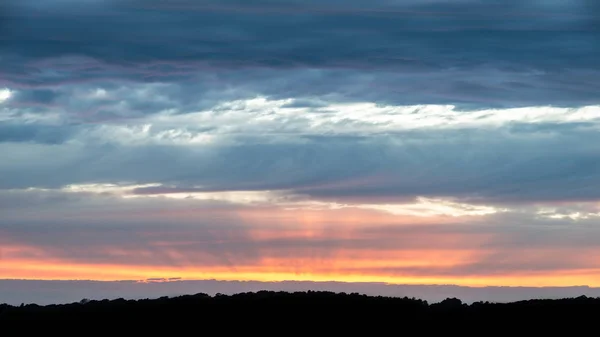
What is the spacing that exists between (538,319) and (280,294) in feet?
54.3

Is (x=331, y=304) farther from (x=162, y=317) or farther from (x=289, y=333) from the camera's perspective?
(x=162, y=317)

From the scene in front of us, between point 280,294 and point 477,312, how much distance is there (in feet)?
41.8

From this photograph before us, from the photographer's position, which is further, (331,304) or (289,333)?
(331,304)

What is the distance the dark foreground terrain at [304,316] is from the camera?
52188 mm

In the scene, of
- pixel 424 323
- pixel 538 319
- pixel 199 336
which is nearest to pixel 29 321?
pixel 199 336

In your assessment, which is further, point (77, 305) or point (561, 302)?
point (77, 305)

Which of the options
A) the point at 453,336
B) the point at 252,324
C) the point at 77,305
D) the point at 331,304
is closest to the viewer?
the point at 453,336

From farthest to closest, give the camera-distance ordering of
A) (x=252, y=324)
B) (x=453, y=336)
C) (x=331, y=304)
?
(x=331, y=304) < (x=252, y=324) < (x=453, y=336)

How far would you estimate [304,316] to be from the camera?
55.7 meters

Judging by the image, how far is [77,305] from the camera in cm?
6412

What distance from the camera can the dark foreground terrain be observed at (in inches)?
2055

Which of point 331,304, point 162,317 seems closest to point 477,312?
point 331,304

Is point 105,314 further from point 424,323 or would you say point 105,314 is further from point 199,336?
point 424,323

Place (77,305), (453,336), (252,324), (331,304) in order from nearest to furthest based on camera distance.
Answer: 1. (453,336)
2. (252,324)
3. (331,304)
4. (77,305)
